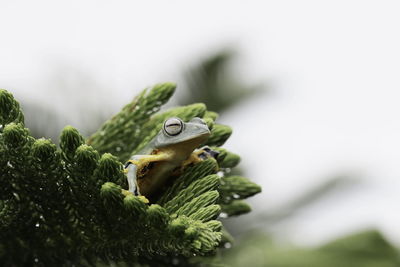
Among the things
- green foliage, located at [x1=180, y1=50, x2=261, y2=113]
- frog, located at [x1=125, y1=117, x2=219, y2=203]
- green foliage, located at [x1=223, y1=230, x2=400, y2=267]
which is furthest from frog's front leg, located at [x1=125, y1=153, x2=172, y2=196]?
green foliage, located at [x1=180, y1=50, x2=261, y2=113]

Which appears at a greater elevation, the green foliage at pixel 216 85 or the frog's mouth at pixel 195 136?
the green foliage at pixel 216 85

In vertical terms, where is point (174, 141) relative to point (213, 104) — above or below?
below

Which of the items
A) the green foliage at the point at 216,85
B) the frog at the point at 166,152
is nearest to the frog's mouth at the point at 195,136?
the frog at the point at 166,152

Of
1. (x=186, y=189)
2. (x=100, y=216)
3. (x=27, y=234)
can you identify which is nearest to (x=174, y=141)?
(x=186, y=189)

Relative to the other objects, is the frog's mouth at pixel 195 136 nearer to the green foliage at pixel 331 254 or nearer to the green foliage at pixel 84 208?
the green foliage at pixel 84 208

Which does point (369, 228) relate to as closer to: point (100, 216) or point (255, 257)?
point (255, 257)

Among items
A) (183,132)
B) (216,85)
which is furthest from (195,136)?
(216,85)

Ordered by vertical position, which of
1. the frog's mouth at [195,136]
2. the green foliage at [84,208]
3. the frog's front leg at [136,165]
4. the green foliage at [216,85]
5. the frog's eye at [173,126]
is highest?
the green foliage at [216,85]
